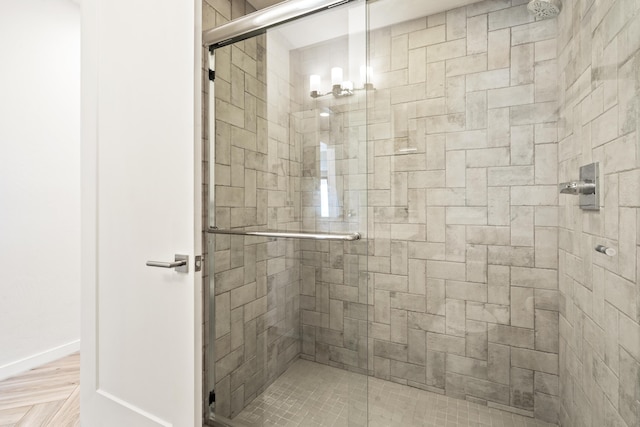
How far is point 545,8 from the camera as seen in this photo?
5.30 feet

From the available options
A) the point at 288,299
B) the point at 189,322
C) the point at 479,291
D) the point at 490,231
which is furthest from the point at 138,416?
the point at 490,231

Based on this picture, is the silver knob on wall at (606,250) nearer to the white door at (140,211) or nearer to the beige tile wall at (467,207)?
the beige tile wall at (467,207)

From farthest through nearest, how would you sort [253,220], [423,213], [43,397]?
[423,213], [43,397], [253,220]

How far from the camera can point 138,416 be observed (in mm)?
1312

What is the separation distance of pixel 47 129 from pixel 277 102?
2079 millimetres

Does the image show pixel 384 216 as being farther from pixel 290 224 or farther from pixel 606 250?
pixel 606 250

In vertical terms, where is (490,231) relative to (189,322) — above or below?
above

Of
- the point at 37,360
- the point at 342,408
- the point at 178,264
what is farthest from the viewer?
the point at 37,360

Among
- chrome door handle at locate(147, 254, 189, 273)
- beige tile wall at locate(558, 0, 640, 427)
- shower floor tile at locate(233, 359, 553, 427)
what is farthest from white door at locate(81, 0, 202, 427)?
beige tile wall at locate(558, 0, 640, 427)

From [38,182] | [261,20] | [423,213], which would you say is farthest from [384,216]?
[38,182]

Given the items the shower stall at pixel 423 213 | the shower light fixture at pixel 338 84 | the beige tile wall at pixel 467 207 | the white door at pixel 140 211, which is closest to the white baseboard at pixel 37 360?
the white door at pixel 140 211

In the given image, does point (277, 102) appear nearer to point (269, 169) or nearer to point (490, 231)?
point (269, 169)

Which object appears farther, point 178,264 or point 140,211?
point 140,211

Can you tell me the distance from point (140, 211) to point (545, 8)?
91.7 inches
